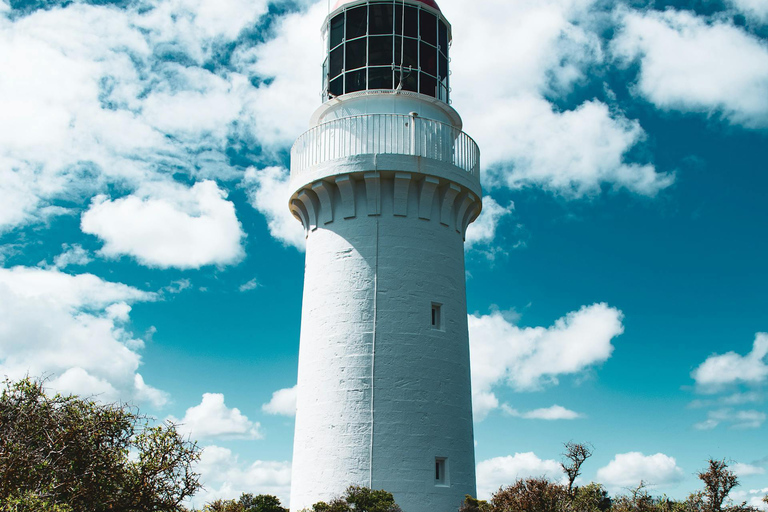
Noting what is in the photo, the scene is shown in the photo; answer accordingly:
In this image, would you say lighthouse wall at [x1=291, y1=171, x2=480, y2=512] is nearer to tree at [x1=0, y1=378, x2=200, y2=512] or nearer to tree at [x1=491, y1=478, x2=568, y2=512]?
tree at [x1=491, y1=478, x2=568, y2=512]

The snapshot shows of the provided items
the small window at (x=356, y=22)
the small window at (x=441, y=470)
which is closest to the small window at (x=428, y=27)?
the small window at (x=356, y=22)

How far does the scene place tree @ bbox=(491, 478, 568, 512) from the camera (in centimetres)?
1623

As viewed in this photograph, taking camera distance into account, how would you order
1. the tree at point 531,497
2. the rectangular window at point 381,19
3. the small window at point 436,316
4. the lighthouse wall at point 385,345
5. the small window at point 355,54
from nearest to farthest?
the tree at point 531,497 → the lighthouse wall at point 385,345 → the small window at point 436,316 → the rectangular window at point 381,19 → the small window at point 355,54

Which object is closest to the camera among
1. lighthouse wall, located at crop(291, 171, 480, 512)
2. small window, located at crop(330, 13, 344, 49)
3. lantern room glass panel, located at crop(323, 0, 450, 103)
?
lighthouse wall, located at crop(291, 171, 480, 512)

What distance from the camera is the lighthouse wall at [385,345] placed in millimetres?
17906

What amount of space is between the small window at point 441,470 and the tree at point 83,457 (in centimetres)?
829

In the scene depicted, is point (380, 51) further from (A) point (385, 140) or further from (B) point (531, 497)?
(B) point (531, 497)

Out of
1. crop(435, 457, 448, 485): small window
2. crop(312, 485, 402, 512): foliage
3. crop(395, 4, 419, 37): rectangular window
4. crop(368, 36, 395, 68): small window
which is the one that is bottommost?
crop(312, 485, 402, 512): foliage

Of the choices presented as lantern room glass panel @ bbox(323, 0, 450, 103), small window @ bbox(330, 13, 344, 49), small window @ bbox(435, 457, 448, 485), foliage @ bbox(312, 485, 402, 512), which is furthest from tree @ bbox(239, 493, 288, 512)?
small window @ bbox(330, 13, 344, 49)

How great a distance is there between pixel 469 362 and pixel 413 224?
Result: 4403 mm

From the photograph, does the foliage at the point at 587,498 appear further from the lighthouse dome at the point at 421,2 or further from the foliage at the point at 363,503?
the lighthouse dome at the point at 421,2

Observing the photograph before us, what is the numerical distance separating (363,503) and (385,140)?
386 inches

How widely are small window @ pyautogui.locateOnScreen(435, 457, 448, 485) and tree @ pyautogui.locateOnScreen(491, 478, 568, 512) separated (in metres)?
1.52

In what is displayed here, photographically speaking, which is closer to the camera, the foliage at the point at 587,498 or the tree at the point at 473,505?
the tree at the point at 473,505
